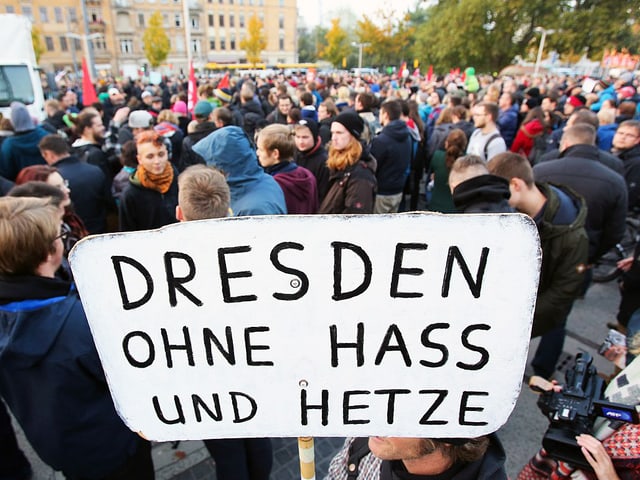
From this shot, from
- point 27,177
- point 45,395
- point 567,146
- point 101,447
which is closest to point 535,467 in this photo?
point 101,447

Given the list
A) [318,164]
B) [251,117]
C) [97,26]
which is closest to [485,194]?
[318,164]

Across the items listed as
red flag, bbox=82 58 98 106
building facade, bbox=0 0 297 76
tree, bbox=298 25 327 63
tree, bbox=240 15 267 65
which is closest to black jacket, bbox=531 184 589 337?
red flag, bbox=82 58 98 106

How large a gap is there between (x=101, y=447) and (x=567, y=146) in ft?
13.8

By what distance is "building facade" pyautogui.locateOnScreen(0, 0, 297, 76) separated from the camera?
48.4 meters

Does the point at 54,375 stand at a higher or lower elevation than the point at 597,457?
higher

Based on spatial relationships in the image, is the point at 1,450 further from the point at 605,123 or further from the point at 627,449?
the point at 605,123

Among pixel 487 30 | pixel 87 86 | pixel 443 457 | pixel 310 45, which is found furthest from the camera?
pixel 310 45

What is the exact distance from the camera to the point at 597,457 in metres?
1.56

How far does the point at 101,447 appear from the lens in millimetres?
1813

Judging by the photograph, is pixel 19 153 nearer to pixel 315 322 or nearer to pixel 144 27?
pixel 315 322

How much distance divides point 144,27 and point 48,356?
6394 cm

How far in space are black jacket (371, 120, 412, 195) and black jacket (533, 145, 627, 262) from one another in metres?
1.73

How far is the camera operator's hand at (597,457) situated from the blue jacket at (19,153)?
18.8ft

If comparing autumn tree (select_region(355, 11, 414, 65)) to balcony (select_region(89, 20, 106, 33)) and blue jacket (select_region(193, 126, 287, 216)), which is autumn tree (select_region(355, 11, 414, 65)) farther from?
blue jacket (select_region(193, 126, 287, 216))
